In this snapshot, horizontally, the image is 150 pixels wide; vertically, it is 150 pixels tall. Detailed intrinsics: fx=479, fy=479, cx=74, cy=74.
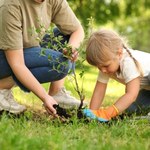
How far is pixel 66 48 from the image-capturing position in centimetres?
369

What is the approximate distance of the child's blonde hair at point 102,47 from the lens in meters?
3.61

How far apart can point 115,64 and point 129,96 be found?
27 centimetres

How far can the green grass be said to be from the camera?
8.48ft

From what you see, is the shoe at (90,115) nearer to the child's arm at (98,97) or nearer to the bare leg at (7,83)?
the child's arm at (98,97)

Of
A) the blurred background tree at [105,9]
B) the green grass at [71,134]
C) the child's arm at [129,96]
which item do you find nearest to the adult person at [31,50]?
the green grass at [71,134]

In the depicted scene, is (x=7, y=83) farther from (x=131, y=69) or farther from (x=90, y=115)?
(x=131, y=69)

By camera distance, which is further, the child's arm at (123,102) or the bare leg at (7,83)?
the bare leg at (7,83)

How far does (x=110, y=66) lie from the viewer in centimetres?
371

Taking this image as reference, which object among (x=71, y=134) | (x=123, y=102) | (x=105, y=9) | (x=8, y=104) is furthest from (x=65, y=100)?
(x=105, y=9)

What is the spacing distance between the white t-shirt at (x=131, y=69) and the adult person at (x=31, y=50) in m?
0.38

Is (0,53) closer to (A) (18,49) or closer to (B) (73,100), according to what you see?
(A) (18,49)

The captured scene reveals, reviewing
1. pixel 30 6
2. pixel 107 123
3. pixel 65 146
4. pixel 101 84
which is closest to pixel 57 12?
pixel 30 6

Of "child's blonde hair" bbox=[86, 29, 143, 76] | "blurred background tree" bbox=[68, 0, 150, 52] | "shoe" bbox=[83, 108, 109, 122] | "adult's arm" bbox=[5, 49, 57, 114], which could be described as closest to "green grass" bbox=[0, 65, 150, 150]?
"shoe" bbox=[83, 108, 109, 122]

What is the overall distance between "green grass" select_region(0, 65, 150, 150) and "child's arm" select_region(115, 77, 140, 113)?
0.41 ft
